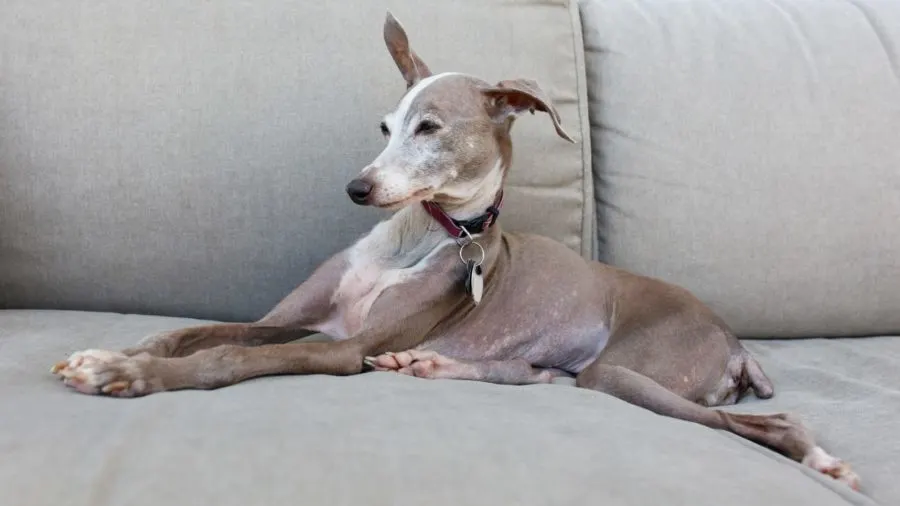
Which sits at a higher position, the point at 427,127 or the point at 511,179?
the point at 427,127

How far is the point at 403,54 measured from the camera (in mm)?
1566

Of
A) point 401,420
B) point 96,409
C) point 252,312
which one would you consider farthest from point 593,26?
point 96,409

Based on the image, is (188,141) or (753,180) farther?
(753,180)

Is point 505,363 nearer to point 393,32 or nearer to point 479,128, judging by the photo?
point 479,128

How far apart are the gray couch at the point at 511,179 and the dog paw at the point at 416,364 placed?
147mm

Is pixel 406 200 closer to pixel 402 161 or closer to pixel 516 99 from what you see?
pixel 402 161

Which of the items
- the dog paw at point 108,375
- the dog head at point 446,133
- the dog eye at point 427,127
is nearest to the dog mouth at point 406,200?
the dog head at point 446,133

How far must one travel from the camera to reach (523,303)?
1.59 m

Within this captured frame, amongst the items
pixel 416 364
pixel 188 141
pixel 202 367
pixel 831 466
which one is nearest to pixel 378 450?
pixel 202 367

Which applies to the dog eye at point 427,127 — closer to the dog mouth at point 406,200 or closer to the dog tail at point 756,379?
the dog mouth at point 406,200

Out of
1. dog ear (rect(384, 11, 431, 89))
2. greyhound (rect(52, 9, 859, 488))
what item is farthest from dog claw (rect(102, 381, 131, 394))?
dog ear (rect(384, 11, 431, 89))

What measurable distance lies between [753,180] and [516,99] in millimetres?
668

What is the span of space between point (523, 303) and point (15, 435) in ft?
3.21

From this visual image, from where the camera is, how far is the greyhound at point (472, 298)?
1.41 meters
